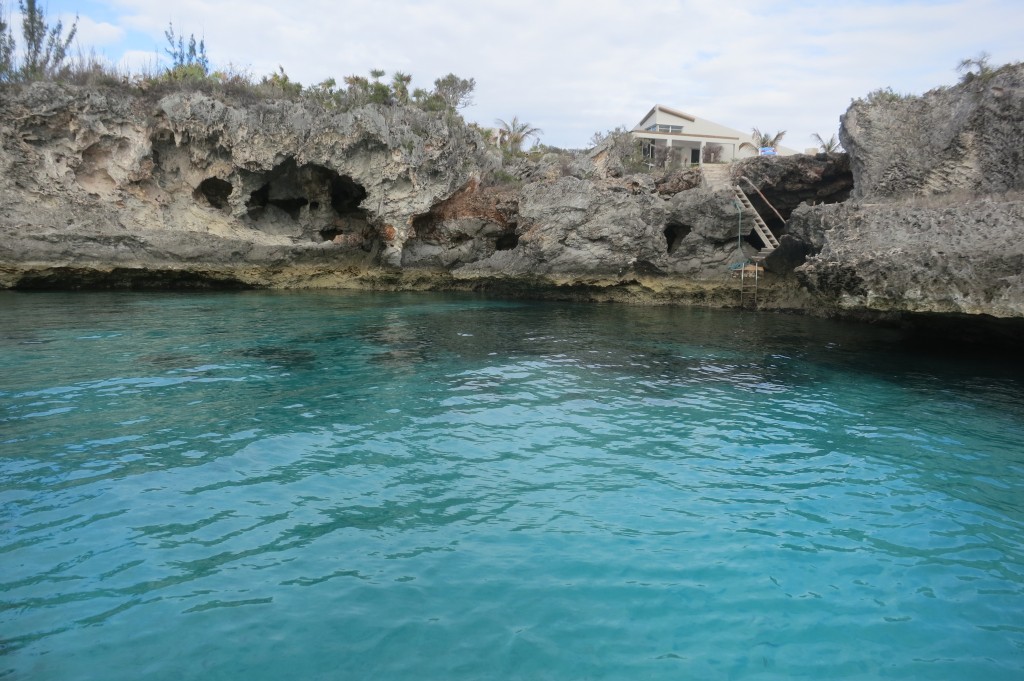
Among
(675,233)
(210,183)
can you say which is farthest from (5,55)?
(675,233)

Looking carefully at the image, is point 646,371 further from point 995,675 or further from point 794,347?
point 995,675

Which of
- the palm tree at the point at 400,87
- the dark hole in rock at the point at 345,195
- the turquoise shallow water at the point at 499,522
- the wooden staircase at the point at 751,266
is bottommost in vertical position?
the turquoise shallow water at the point at 499,522

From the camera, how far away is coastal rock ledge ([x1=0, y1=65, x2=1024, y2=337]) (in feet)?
54.2

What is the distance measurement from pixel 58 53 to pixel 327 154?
28.5ft

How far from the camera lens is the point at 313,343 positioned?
37.6ft

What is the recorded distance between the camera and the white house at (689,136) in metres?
31.1

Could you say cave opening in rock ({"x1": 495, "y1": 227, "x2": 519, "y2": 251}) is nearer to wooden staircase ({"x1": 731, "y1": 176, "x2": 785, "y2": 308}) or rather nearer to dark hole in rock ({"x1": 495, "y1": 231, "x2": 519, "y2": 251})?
dark hole in rock ({"x1": 495, "y1": 231, "x2": 519, "y2": 251})

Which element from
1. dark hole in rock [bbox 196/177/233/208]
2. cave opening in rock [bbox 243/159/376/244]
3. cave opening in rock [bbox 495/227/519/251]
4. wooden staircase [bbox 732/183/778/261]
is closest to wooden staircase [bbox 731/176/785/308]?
wooden staircase [bbox 732/183/778/261]

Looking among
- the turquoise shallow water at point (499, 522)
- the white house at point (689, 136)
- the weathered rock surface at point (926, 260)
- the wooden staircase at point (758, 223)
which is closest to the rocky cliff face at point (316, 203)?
the wooden staircase at point (758, 223)

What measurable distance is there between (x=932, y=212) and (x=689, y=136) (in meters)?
22.6

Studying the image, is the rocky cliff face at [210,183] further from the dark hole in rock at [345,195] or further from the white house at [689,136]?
the white house at [689,136]

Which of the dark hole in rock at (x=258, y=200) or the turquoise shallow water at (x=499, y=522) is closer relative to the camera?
the turquoise shallow water at (x=499, y=522)

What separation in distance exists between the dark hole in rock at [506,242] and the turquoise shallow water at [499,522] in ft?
41.6

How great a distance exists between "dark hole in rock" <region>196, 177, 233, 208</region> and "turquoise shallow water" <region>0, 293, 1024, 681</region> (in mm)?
11012
